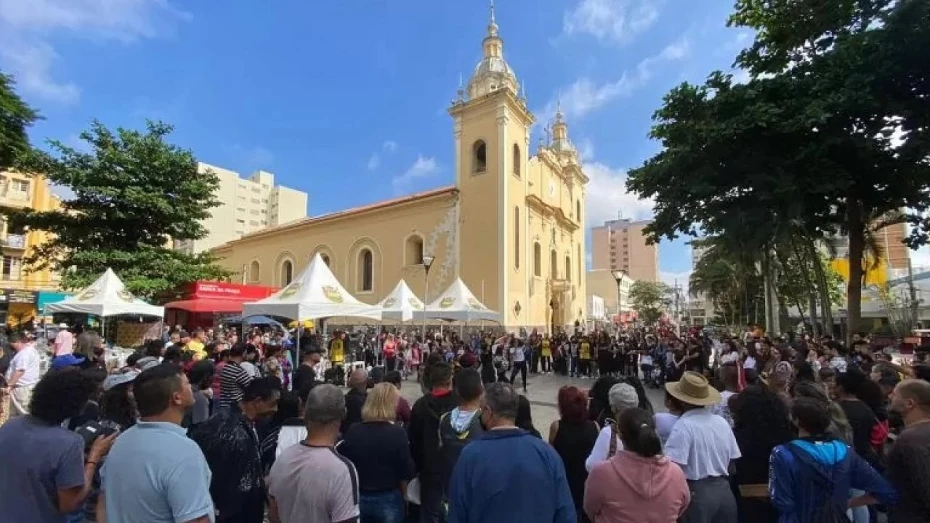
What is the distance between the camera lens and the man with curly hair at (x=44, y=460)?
2.36 m

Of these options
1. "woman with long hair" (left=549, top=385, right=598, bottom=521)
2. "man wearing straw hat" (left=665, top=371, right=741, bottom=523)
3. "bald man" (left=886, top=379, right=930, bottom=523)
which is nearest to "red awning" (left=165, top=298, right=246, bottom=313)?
"woman with long hair" (left=549, top=385, right=598, bottom=521)

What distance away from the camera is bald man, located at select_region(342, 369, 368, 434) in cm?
449

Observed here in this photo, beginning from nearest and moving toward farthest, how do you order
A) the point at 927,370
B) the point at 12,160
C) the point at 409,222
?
1. the point at 927,370
2. the point at 12,160
3. the point at 409,222

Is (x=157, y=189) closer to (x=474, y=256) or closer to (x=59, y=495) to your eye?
(x=474, y=256)

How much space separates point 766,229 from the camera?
1311 centimetres

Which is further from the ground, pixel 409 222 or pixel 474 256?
pixel 409 222

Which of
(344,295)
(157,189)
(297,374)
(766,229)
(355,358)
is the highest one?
(157,189)

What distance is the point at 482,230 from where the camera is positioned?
28109 mm

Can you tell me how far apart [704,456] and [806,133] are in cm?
1256

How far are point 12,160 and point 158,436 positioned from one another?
809 inches

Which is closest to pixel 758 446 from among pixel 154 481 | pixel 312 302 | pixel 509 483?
pixel 509 483

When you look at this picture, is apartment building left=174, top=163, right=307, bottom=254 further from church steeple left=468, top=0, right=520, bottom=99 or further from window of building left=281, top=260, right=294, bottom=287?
church steeple left=468, top=0, right=520, bottom=99

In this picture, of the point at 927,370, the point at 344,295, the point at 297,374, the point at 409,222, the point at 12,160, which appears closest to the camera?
the point at 927,370

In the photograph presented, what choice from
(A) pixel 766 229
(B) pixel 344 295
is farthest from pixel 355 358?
(A) pixel 766 229
